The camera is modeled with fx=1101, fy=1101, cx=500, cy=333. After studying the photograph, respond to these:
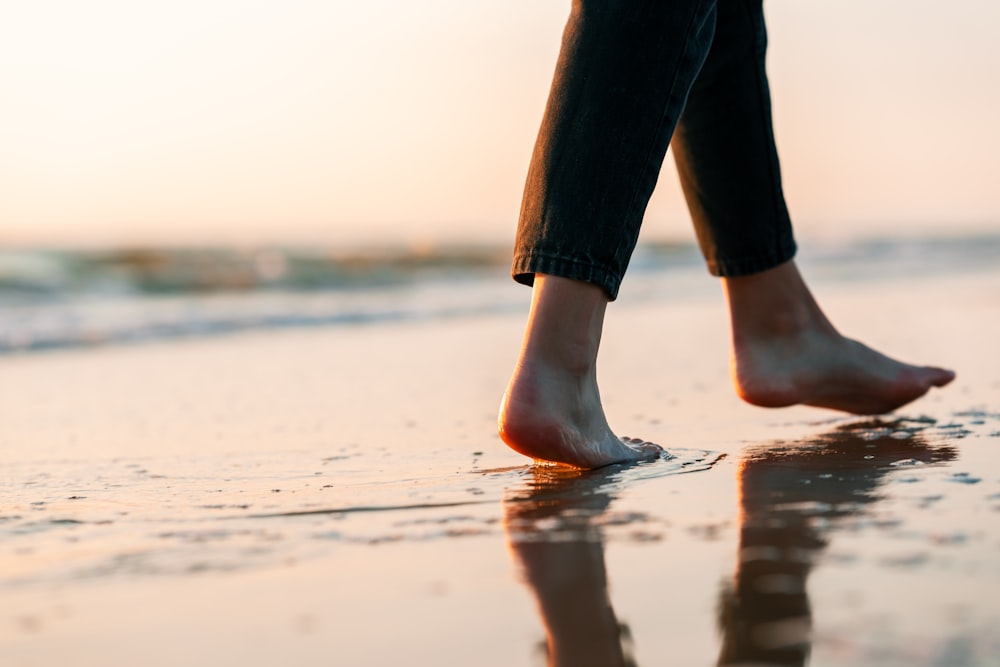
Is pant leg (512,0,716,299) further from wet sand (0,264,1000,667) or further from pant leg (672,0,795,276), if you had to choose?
pant leg (672,0,795,276)

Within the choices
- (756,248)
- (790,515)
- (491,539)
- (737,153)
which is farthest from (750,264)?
(491,539)

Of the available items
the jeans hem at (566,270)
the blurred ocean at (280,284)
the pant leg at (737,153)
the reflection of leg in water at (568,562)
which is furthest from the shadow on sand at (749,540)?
the blurred ocean at (280,284)

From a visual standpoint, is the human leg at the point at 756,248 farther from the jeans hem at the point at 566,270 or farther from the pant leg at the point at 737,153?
the jeans hem at the point at 566,270

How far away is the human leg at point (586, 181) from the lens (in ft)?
4.13

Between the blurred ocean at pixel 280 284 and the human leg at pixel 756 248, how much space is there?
9.71ft

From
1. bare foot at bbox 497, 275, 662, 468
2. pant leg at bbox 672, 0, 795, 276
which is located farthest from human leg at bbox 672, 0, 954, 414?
bare foot at bbox 497, 275, 662, 468

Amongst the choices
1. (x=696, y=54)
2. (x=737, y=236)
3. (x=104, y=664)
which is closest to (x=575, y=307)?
(x=696, y=54)

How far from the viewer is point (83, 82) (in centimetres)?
1862

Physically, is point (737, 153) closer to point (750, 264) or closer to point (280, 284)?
point (750, 264)

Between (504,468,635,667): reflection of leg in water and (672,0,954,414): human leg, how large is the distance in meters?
0.54

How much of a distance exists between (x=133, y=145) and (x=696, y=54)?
2096 cm

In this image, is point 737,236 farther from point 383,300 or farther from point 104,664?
point 383,300

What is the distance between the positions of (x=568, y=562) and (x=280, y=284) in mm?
7676

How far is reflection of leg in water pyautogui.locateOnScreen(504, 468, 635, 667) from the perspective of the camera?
0.71m
